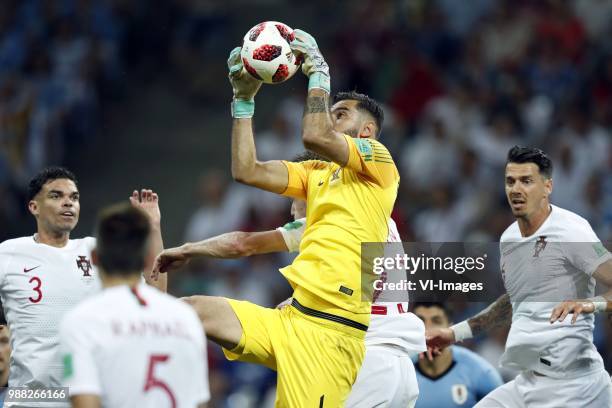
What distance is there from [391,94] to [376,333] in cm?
814

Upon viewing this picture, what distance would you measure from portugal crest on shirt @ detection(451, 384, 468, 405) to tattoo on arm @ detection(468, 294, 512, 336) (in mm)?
977

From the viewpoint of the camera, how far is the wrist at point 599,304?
7.62 meters

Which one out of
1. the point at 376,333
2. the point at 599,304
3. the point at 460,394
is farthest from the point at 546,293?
the point at 460,394

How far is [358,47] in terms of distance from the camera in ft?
53.6

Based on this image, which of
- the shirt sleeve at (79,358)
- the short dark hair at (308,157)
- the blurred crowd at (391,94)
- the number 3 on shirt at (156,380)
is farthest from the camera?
the blurred crowd at (391,94)

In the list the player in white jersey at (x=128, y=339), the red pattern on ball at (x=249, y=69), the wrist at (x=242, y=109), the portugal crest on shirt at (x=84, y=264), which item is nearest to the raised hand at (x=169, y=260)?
the portugal crest on shirt at (x=84, y=264)

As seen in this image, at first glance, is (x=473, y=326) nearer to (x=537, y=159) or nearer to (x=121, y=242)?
(x=537, y=159)

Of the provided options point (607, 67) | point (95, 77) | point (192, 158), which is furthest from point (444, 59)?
point (95, 77)

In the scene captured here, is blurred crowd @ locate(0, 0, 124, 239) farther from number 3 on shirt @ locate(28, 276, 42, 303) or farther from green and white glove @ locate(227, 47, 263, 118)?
green and white glove @ locate(227, 47, 263, 118)

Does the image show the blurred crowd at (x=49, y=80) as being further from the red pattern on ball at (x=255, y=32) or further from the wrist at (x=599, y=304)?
the wrist at (x=599, y=304)

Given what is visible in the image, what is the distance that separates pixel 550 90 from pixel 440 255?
6.05 meters

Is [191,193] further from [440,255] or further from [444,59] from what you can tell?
[440,255]

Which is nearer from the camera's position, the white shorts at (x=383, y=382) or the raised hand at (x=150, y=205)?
Result: the white shorts at (x=383, y=382)

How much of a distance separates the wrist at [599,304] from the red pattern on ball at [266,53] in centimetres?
265
